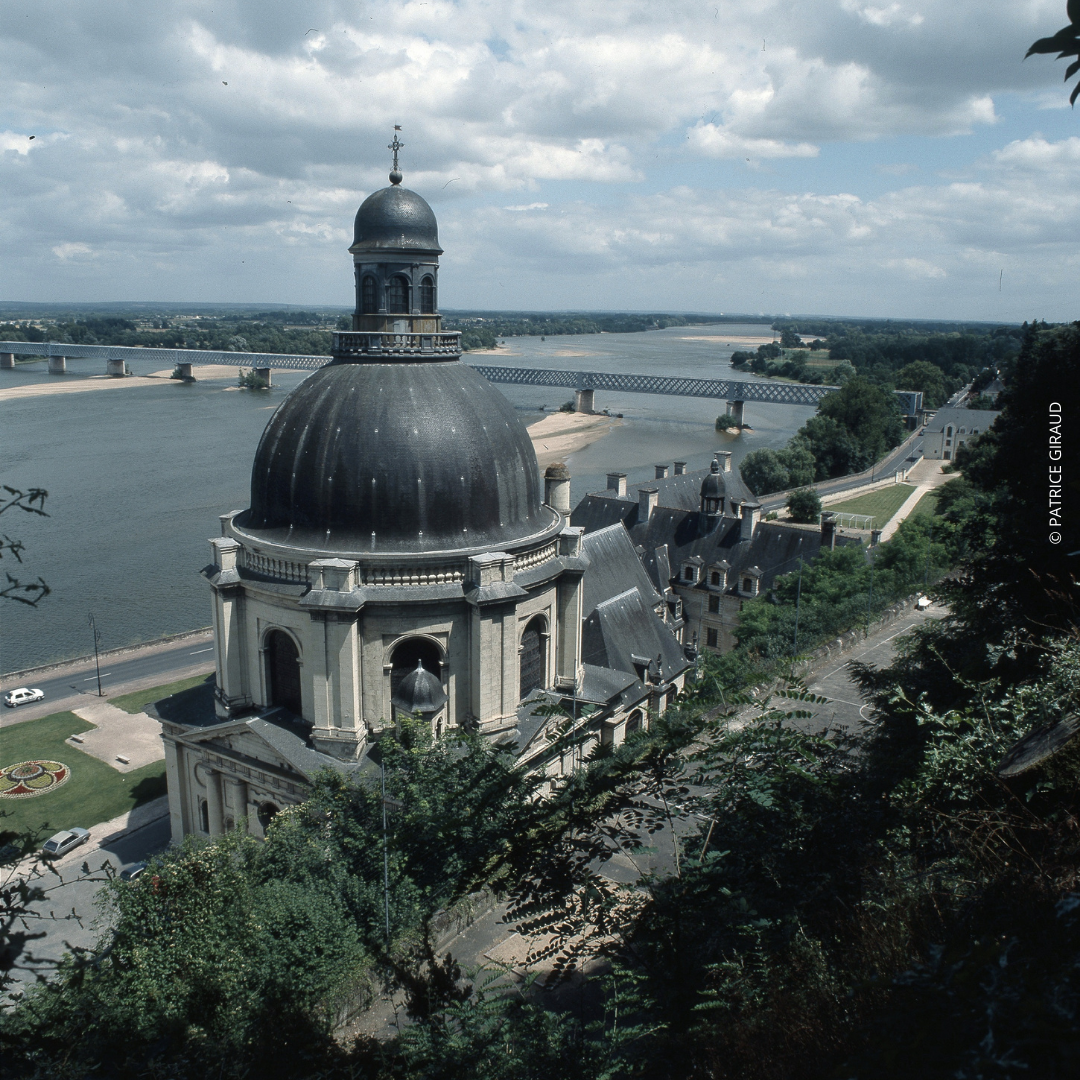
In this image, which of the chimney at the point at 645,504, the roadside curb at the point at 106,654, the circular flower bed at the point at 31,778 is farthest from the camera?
the chimney at the point at 645,504

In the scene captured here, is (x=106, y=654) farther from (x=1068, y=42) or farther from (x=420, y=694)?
(x=1068, y=42)

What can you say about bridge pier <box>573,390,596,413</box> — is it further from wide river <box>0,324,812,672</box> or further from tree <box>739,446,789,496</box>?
tree <box>739,446,789,496</box>

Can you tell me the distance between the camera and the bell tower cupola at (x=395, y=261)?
2581 cm

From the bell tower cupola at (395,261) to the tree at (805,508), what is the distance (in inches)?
1929

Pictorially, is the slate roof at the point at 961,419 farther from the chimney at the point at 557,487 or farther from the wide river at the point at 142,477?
the chimney at the point at 557,487

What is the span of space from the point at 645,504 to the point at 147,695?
94.0ft

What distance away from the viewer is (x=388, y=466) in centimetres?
2370

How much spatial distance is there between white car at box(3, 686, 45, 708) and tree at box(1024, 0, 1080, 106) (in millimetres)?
48756

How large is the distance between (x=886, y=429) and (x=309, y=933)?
10571cm

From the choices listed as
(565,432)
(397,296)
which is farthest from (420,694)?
(565,432)

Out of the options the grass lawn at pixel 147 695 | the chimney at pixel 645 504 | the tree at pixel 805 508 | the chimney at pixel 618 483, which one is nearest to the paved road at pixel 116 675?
the grass lawn at pixel 147 695

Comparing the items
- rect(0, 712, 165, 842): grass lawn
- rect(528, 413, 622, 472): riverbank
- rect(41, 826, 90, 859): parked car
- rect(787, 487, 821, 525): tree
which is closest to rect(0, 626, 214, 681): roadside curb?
rect(0, 712, 165, 842): grass lawn

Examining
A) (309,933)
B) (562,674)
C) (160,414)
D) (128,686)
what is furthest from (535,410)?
(309,933)

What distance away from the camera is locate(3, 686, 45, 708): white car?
4319cm
